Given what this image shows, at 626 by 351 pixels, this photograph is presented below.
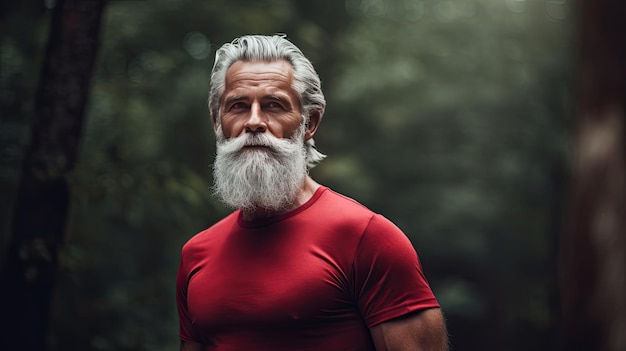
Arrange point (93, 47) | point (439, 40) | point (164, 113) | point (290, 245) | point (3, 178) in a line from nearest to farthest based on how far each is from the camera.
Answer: point (290, 245) < point (93, 47) < point (3, 178) < point (164, 113) < point (439, 40)

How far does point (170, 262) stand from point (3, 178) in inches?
103

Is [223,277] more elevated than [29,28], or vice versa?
[29,28]

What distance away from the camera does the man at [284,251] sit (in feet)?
9.61

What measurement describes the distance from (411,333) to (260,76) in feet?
3.48

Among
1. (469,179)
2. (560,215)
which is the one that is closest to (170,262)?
(560,215)

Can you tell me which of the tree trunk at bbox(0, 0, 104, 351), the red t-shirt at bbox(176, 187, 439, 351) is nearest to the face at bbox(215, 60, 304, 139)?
the red t-shirt at bbox(176, 187, 439, 351)

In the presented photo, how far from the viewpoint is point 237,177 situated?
11.1ft

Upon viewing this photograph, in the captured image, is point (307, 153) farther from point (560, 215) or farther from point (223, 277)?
point (560, 215)

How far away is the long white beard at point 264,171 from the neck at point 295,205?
0.5 inches

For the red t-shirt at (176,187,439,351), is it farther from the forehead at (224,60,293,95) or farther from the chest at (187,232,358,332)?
the forehead at (224,60,293,95)

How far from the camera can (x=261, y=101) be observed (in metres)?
3.25

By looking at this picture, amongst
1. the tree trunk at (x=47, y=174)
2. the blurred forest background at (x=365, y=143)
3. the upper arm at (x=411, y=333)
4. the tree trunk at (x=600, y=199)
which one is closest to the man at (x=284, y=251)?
the upper arm at (x=411, y=333)

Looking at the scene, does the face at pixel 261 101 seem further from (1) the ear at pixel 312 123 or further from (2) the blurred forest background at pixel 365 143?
(2) the blurred forest background at pixel 365 143

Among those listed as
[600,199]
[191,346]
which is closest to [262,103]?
[191,346]
